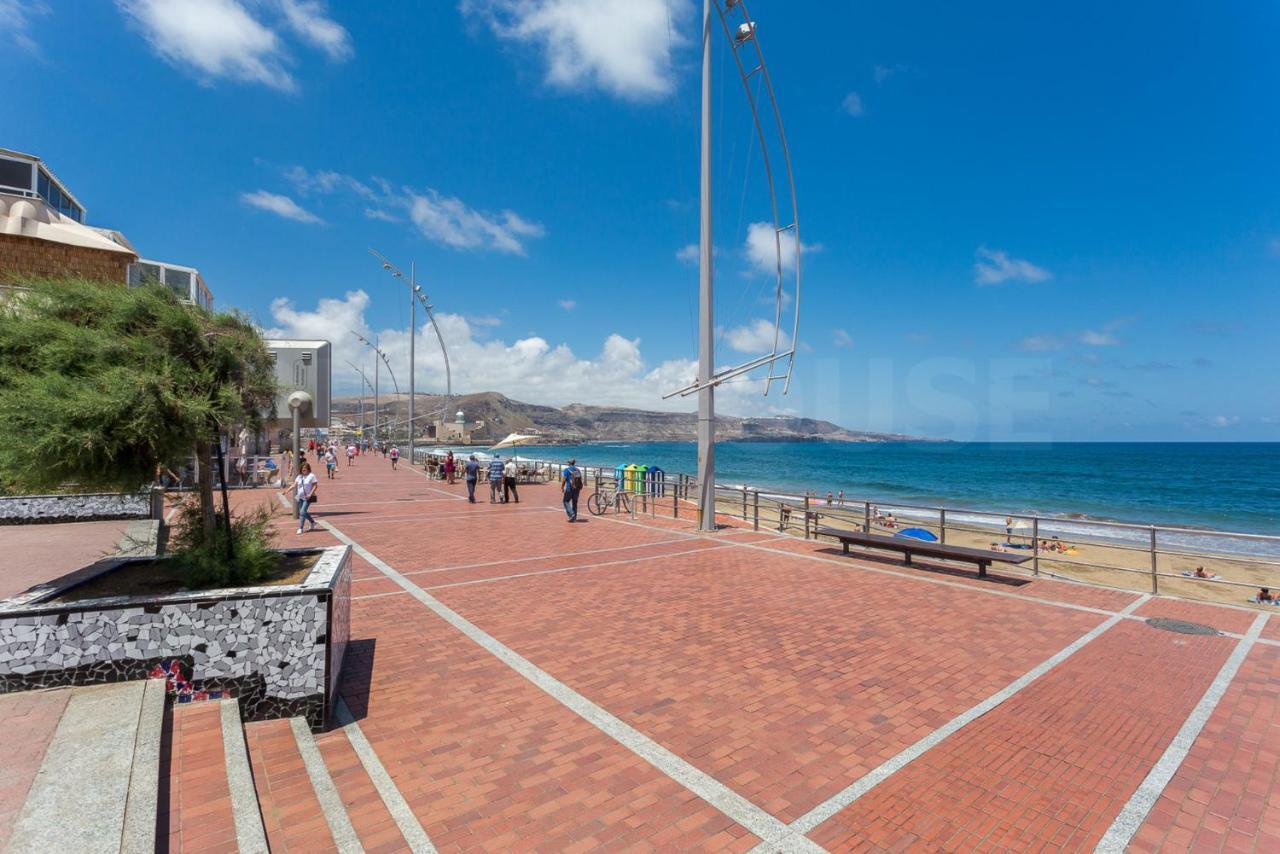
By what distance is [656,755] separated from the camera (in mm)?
3775

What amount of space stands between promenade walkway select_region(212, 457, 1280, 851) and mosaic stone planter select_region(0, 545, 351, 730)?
0.60 metres

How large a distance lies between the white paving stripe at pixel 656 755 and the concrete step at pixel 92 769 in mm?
2457

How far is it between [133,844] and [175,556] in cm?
303

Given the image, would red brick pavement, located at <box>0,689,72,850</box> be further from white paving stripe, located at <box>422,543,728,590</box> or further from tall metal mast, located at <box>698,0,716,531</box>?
tall metal mast, located at <box>698,0,716,531</box>

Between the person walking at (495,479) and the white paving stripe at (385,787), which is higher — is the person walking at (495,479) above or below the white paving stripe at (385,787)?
above

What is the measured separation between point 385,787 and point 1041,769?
3.98 meters

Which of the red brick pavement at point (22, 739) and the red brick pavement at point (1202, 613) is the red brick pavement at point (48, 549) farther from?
the red brick pavement at point (1202, 613)

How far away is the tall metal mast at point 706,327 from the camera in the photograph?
42.1 feet

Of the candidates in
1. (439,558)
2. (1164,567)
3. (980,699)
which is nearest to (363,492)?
(439,558)

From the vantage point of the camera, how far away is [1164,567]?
19672 mm

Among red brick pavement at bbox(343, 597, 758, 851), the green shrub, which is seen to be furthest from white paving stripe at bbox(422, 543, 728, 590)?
the green shrub

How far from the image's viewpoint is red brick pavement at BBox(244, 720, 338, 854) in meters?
2.90

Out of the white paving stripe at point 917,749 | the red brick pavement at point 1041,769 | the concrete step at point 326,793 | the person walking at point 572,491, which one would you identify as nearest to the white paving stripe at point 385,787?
the concrete step at point 326,793

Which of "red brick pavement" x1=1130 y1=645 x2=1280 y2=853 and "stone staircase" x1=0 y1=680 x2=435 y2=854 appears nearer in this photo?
"stone staircase" x1=0 y1=680 x2=435 y2=854
